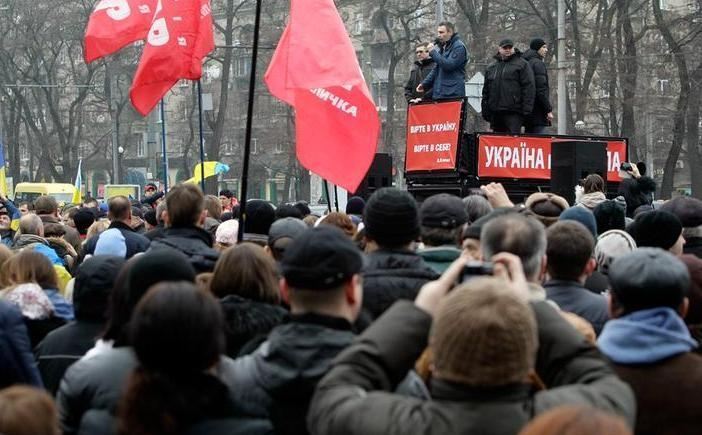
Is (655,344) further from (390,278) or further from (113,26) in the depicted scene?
(113,26)

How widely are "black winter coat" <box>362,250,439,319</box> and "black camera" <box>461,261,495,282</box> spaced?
1.07 metres

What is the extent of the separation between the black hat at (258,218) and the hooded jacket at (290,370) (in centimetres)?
416

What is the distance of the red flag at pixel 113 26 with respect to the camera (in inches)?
447

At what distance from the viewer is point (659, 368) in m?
3.70

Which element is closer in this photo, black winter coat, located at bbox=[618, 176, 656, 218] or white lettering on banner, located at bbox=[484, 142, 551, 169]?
black winter coat, located at bbox=[618, 176, 656, 218]

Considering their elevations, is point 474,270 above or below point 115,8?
below

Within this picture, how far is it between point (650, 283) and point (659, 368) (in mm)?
299

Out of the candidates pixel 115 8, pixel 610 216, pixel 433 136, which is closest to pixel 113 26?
pixel 115 8

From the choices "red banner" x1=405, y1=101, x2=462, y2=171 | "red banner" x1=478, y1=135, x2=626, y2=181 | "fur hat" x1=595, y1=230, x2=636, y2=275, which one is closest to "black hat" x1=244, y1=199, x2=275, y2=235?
"fur hat" x1=595, y1=230, x2=636, y2=275

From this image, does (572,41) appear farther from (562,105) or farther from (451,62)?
(451,62)

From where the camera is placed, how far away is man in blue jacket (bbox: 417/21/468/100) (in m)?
13.4

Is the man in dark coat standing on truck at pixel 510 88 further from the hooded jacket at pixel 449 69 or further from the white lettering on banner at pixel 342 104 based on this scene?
the white lettering on banner at pixel 342 104

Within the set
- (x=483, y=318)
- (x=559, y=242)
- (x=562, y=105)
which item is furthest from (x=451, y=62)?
(x=562, y=105)

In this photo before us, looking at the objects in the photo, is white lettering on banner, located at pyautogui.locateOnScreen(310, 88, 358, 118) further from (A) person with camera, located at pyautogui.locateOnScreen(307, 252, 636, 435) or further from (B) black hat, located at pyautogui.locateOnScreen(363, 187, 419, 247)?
(A) person with camera, located at pyautogui.locateOnScreen(307, 252, 636, 435)
